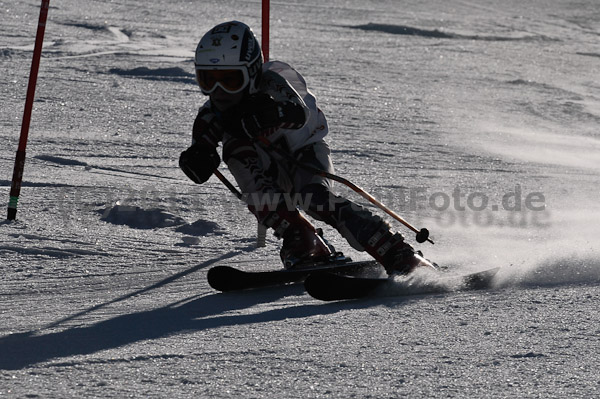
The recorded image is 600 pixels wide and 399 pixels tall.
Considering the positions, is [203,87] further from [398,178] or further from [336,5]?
[336,5]

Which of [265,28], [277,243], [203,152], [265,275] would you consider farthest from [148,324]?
[265,28]

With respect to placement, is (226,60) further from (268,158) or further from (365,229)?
(365,229)

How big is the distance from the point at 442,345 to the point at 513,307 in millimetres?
582

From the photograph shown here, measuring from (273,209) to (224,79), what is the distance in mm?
608

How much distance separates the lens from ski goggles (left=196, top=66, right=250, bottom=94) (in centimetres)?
409

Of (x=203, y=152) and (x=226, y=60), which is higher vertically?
(x=226, y=60)

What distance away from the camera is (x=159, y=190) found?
5.48 meters

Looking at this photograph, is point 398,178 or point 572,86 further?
point 572,86

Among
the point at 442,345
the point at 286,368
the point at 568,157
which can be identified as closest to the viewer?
the point at 286,368

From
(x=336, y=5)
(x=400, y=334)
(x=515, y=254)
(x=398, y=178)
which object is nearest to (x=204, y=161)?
(x=400, y=334)

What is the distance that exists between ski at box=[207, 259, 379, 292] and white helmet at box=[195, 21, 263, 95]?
0.84 metres

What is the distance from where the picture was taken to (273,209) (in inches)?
160

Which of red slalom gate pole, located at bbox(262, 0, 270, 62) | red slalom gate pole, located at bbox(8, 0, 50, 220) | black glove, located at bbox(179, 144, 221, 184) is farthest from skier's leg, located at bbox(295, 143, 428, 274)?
red slalom gate pole, located at bbox(8, 0, 50, 220)

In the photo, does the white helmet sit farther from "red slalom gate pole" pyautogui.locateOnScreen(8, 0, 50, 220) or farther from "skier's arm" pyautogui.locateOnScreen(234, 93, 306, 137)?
"red slalom gate pole" pyautogui.locateOnScreen(8, 0, 50, 220)
